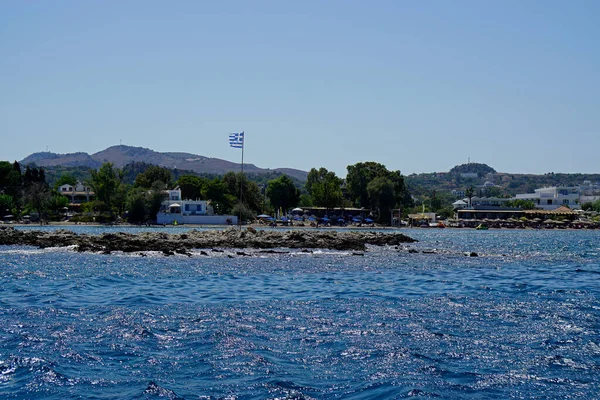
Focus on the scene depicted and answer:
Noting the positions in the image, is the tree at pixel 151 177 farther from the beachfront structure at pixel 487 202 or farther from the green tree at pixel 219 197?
the beachfront structure at pixel 487 202

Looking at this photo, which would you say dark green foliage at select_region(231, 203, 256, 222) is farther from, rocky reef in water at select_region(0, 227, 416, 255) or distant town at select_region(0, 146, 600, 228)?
rocky reef in water at select_region(0, 227, 416, 255)

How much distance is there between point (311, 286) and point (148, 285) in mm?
7181

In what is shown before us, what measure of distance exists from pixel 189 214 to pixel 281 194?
25701 millimetres

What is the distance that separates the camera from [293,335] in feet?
57.9

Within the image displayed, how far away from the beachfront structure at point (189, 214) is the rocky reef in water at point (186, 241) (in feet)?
151

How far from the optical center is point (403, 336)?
17.7 m

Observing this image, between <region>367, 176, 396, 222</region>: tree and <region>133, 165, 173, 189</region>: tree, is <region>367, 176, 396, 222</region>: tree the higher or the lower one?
the lower one

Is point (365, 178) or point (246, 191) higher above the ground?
point (365, 178)

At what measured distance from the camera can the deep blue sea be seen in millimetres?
13117

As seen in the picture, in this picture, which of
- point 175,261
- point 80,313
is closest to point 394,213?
point 175,261

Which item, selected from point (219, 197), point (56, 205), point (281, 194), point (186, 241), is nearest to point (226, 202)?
point (219, 197)

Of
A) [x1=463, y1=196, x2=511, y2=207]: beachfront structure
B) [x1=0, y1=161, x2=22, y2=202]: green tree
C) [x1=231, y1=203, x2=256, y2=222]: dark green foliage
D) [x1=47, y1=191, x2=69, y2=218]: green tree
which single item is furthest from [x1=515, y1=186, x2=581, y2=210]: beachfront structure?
[x1=0, y1=161, x2=22, y2=202]: green tree

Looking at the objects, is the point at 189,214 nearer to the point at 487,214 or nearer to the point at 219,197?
the point at 219,197

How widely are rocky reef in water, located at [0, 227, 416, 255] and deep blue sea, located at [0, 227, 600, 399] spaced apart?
16080 millimetres
